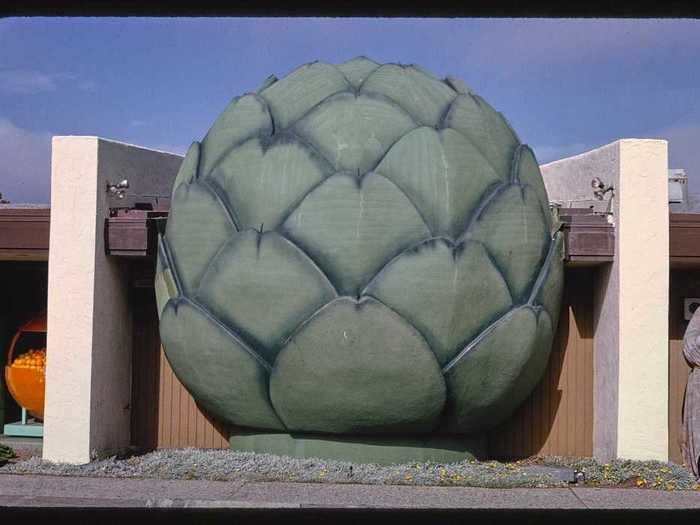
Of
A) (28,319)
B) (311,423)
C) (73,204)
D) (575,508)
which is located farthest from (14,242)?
(575,508)

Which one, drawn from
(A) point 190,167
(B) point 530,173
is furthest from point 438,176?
(A) point 190,167

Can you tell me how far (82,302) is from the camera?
9000mm

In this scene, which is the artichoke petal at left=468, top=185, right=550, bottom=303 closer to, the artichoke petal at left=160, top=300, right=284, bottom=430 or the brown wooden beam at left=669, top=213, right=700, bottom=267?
the brown wooden beam at left=669, top=213, right=700, bottom=267

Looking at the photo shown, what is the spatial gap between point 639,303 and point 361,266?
2657 millimetres

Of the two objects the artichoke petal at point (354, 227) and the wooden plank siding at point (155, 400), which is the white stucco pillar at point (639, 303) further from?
the wooden plank siding at point (155, 400)

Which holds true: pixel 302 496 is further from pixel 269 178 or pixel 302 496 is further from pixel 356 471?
pixel 269 178

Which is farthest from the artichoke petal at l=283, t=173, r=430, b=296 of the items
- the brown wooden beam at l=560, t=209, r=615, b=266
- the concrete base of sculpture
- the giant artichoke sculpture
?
the brown wooden beam at l=560, t=209, r=615, b=266

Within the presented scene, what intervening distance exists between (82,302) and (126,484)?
1910 millimetres

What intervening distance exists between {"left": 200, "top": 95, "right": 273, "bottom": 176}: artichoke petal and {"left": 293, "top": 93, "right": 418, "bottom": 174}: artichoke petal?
0.37 metres

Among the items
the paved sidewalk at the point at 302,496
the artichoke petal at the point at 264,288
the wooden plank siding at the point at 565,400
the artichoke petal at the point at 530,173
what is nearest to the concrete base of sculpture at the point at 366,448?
the paved sidewalk at the point at 302,496

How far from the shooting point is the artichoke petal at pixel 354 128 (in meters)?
7.98

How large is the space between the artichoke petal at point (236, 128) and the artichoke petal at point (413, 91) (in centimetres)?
88

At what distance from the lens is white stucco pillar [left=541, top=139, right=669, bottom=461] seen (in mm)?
8734

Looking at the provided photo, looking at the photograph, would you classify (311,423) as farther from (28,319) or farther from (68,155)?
(28,319)
